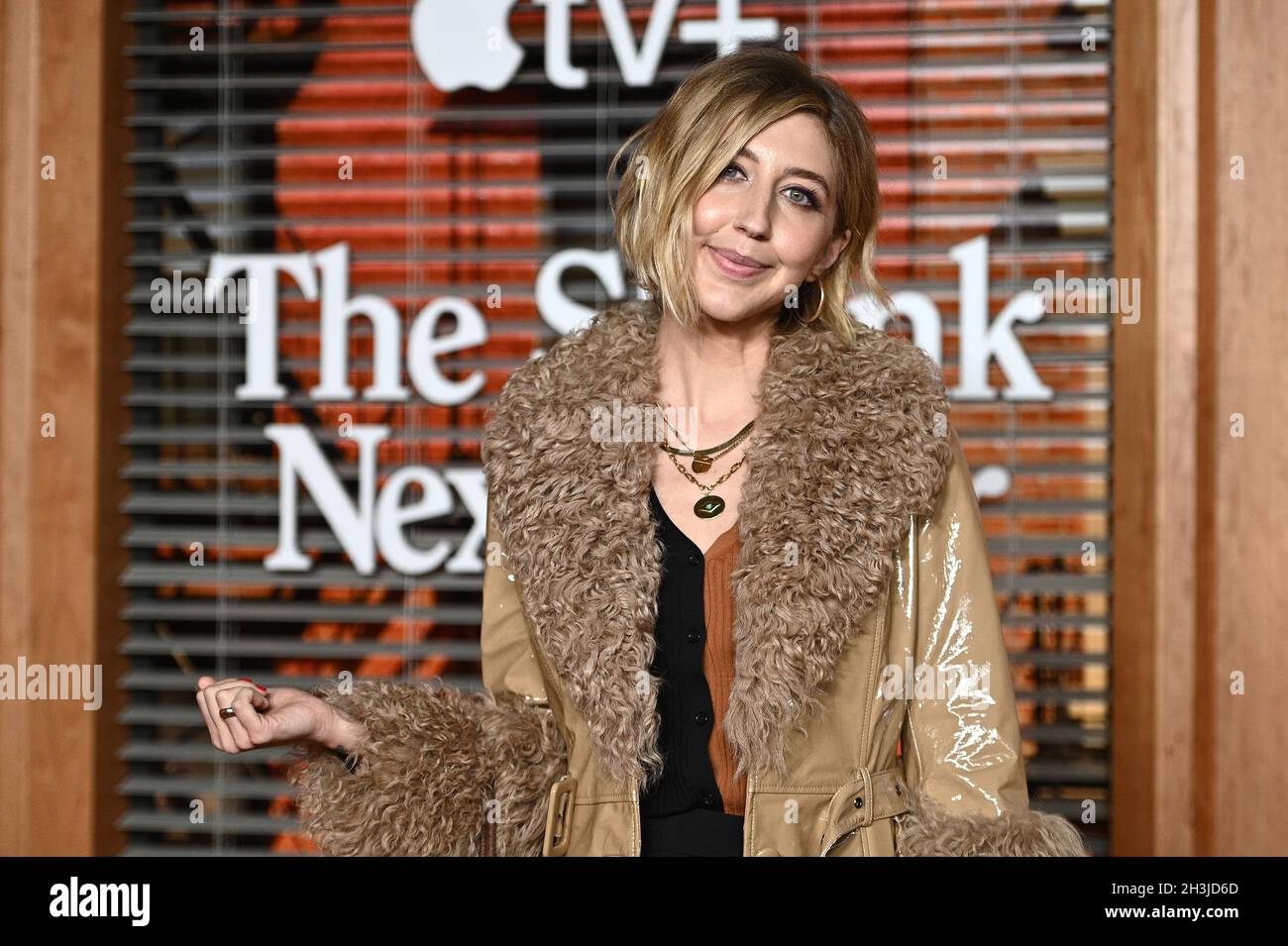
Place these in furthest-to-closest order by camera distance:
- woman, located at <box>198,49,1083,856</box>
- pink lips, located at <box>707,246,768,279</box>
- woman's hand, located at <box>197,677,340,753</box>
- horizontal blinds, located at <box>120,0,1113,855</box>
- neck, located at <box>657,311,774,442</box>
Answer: horizontal blinds, located at <box>120,0,1113,855</box> < neck, located at <box>657,311,774,442</box> < pink lips, located at <box>707,246,768,279</box> < woman, located at <box>198,49,1083,856</box> < woman's hand, located at <box>197,677,340,753</box>

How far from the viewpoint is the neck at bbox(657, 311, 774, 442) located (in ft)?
5.33

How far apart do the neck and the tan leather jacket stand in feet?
0.18

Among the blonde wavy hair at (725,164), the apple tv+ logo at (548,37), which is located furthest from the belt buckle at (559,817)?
the apple tv+ logo at (548,37)

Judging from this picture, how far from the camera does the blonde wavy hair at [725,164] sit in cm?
151

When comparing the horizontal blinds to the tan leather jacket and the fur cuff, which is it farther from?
the fur cuff

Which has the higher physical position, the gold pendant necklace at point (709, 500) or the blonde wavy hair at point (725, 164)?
the blonde wavy hair at point (725, 164)

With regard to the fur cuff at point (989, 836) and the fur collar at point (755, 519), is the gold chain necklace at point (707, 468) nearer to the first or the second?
the fur collar at point (755, 519)

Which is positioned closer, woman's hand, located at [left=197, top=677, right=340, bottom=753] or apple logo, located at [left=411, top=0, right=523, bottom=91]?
woman's hand, located at [left=197, top=677, right=340, bottom=753]

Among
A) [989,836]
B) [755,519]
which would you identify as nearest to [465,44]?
[755,519]

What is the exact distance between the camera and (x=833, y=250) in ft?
5.34

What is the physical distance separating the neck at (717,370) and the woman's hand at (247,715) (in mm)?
661

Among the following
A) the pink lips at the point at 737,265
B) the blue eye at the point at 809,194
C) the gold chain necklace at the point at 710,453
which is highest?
the blue eye at the point at 809,194

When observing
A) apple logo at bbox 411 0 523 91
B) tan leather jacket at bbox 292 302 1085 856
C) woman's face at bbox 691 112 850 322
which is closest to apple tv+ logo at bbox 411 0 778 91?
apple logo at bbox 411 0 523 91
